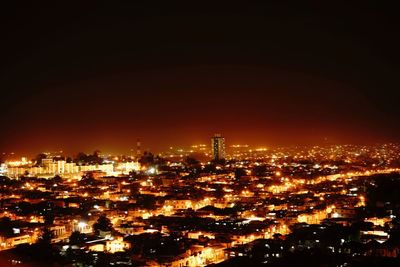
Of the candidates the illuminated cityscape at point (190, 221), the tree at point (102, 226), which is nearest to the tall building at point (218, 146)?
the illuminated cityscape at point (190, 221)

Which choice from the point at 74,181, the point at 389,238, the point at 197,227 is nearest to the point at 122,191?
the point at 74,181

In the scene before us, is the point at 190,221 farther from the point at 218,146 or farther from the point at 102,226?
the point at 218,146

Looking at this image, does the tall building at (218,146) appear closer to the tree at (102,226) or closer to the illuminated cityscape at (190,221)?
the illuminated cityscape at (190,221)

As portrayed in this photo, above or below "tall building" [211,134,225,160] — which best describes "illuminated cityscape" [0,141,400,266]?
below

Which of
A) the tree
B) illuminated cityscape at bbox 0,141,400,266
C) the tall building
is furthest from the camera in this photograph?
the tall building

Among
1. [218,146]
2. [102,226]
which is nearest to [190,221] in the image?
[102,226]

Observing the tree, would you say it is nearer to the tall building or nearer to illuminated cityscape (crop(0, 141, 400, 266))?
illuminated cityscape (crop(0, 141, 400, 266))

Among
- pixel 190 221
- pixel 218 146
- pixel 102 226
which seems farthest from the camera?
pixel 218 146

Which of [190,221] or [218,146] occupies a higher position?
[218,146]

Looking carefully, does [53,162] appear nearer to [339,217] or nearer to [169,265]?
[339,217]

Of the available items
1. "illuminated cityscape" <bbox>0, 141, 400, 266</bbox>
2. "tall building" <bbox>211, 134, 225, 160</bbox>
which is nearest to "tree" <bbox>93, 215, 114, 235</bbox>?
"illuminated cityscape" <bbox>0, 141, 400, 266</bbox>

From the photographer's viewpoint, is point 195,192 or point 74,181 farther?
point 74,181
